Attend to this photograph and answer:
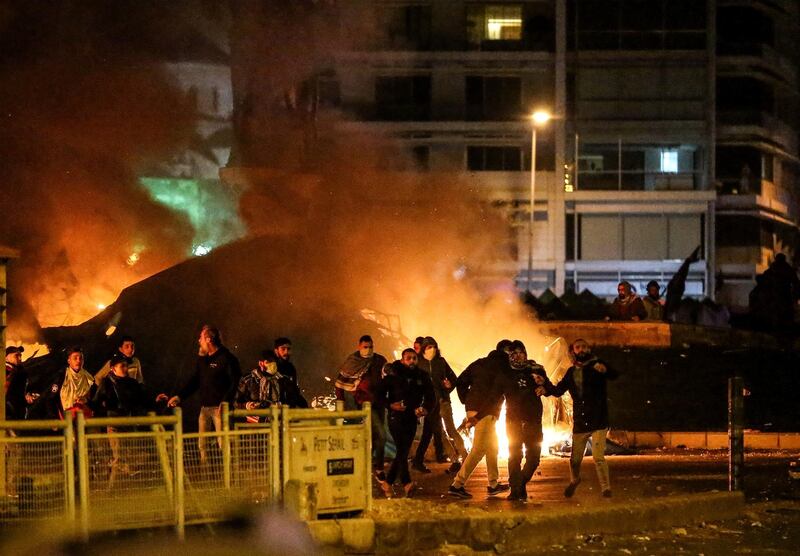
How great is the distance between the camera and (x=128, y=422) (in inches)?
379

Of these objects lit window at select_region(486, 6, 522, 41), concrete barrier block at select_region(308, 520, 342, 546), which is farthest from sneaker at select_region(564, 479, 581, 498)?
lit window at select_region(486, 6, 522, 41)

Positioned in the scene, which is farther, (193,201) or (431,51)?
(431,51)

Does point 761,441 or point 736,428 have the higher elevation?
point 736,428

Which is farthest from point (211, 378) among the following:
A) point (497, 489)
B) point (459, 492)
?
point (497, 489)

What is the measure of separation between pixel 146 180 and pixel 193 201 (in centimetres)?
234

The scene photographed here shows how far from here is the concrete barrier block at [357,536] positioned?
10500 mm

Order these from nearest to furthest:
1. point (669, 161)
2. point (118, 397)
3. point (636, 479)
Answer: point (118, 397) < point (636, 479) < point (669, 161)

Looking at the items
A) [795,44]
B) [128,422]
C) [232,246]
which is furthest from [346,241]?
[795,44]

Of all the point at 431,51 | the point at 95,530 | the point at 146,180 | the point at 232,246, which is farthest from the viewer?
the point at 431,51

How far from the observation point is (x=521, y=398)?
41.5 feet

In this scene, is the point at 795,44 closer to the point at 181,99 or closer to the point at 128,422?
the point at 181,99

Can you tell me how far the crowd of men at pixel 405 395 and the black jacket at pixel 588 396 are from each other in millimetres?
10

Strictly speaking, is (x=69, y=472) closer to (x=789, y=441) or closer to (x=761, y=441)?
(x=761, y=441)

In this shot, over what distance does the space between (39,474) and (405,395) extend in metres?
4.57
